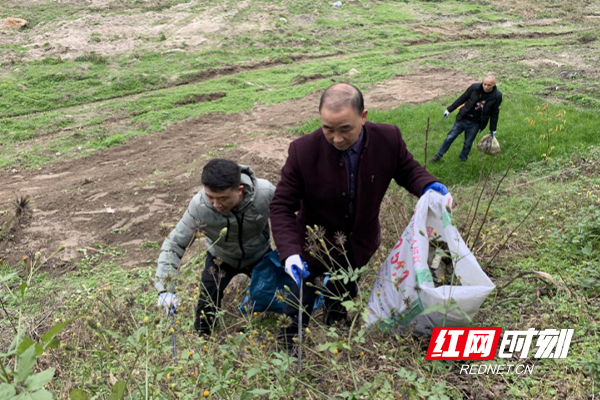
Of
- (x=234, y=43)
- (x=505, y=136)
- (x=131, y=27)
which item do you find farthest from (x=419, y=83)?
(x=131, y=27)

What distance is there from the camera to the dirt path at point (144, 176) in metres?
5.61

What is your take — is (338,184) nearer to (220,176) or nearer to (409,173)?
(409,173)

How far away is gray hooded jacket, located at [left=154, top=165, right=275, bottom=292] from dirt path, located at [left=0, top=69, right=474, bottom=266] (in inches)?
89.0

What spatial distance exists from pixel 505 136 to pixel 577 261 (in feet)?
14.0

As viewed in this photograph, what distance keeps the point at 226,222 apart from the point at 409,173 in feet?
3.96

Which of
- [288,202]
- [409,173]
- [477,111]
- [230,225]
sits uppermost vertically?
[409,173]

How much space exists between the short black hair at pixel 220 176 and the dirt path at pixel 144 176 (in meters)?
2.75

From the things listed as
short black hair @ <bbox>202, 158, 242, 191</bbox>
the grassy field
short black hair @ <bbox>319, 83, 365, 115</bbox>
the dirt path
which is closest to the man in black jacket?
the grassy field

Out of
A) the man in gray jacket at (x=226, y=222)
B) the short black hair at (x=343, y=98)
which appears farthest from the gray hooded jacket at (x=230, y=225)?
the short black hair at (x=343, y=98)

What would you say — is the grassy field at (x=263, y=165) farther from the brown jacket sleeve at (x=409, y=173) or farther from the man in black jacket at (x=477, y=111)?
the brown jacket sleeve at (x=409, y=173)

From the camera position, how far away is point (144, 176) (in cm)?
738

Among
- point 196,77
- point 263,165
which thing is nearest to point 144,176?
point 263,165

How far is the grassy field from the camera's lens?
1943mm

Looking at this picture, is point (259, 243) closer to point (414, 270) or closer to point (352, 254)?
point (352, 254)
